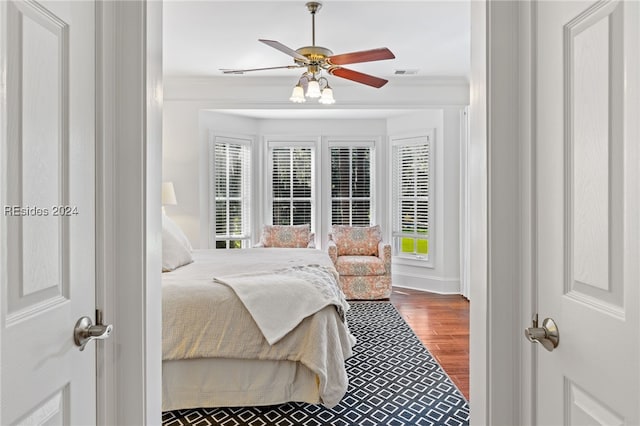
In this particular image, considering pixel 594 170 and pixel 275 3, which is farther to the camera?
pixel 275 3

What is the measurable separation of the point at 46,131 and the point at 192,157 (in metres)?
4.66

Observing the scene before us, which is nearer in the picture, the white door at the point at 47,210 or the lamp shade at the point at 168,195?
the white door at the point at 47,210

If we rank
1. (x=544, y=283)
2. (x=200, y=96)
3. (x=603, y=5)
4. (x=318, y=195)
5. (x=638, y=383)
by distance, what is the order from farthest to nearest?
(x=318, y=195) → (x=200, y=96) → (x=544, y=283) → (x=603, y=5) → (x=638, y=383)

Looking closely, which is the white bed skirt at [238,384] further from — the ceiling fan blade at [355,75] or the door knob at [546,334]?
the ceiling fan blade at [355,75]

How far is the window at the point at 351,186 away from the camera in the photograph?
623cm

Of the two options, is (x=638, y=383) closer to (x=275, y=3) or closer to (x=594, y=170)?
(x=594, y=170)

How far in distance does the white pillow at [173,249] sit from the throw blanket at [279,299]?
2.05ft

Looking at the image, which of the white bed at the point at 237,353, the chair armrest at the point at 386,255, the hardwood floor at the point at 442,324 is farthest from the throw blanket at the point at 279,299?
the chair armrest at the point at 386,255

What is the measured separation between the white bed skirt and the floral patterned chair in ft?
10.6

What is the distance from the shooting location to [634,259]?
752 millimetres

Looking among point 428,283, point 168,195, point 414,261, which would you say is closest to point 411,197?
point 414,261

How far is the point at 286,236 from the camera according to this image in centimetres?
562

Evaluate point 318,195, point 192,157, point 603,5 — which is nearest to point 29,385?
point 603,5

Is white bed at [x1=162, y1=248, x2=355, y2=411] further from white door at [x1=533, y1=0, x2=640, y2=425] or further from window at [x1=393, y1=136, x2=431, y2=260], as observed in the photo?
window at [x1=393, y1=136, x2=431, y2=260]
